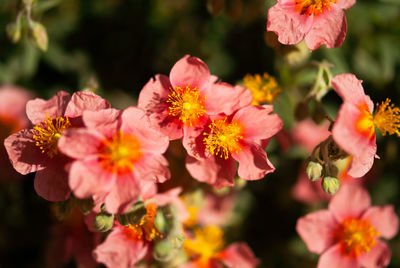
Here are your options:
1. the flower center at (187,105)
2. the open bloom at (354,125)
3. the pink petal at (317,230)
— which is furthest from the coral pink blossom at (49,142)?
the pink petal at (317,230)

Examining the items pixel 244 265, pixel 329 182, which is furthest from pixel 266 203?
pixel 329 182

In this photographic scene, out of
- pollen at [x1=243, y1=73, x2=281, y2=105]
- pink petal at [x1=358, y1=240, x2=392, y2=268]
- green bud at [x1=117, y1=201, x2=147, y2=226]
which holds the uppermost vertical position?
pollen at [x1=243, y1=73, x2=281, y2=105]

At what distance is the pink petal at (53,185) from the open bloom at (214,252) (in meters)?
0.57

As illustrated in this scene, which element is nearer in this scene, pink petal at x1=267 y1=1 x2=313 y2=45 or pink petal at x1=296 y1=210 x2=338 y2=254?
pink petal at x1=267 y1=1 x2=313 y2=45

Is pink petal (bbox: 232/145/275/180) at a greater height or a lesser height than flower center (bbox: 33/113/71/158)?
lesser

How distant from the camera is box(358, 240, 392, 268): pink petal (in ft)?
5.53

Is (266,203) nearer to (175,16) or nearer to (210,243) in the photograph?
(210,243)

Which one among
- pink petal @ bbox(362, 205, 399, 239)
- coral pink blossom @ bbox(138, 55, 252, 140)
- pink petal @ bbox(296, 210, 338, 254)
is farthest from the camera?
pink petal @ bbox(362, 205, 399, 239)

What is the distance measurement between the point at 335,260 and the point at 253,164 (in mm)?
536

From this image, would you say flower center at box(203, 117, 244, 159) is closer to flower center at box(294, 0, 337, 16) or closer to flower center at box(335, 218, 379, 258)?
flower center at box(294, 0, 337, 16)

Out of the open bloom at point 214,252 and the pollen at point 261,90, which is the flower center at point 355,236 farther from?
the pollen at point 261,90

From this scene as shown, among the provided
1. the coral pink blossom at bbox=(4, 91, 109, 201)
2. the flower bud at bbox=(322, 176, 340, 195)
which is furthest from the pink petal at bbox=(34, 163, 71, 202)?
the flower bud at bbox=(322, 176, 340, 195)

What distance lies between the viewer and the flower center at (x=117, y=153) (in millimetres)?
1303

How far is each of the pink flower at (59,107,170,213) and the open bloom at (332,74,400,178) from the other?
1.65ft
